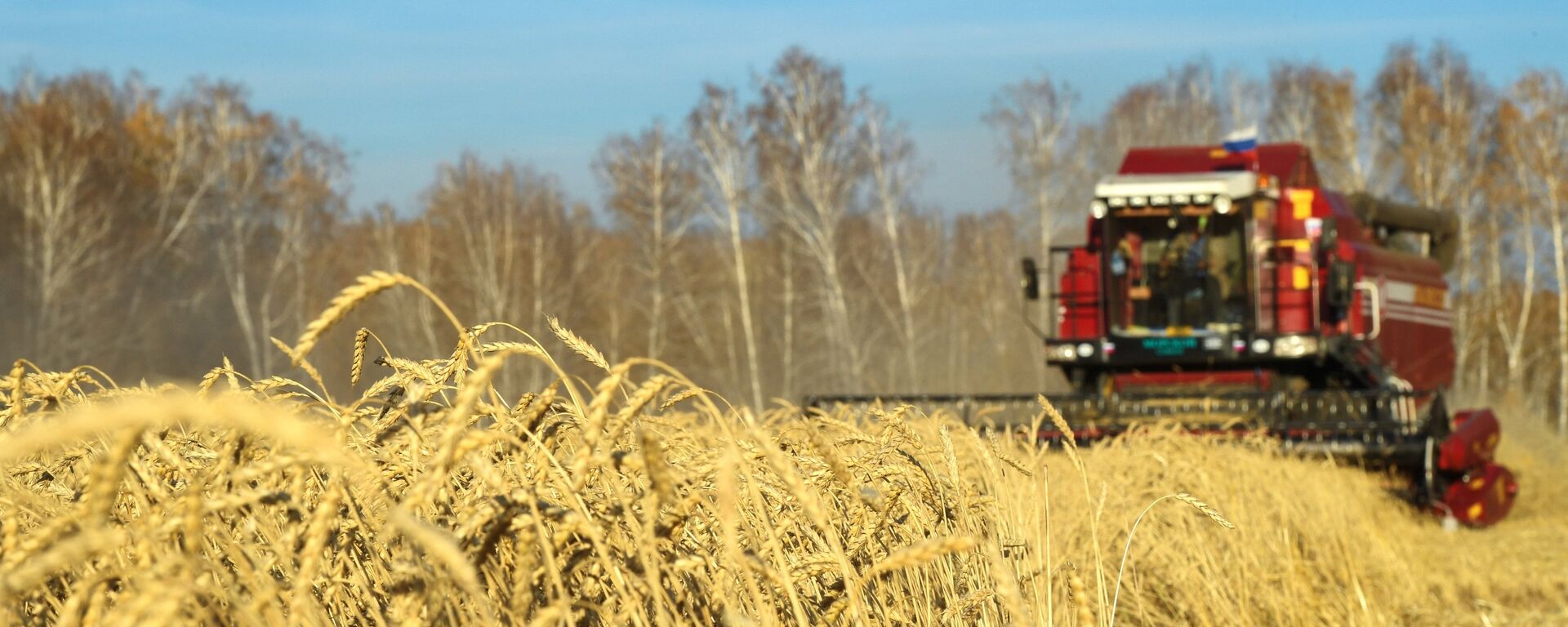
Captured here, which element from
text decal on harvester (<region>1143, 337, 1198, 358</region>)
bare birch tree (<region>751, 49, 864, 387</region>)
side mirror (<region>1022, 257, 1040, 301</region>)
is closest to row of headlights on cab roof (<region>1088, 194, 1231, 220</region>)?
side mirror (<region>1022, 257, 1040, 301</region>)

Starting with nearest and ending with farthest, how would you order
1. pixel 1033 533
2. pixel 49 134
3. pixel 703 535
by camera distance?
1. pixel 703 535
2. pixel 1033 533
3. pixel 49 134

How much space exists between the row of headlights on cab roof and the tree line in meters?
19.0

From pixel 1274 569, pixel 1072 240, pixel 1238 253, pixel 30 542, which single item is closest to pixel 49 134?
pixel 1072 240

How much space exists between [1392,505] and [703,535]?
359 inches

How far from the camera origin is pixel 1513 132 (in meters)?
35.4

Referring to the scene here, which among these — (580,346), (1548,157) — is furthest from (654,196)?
(580,346)

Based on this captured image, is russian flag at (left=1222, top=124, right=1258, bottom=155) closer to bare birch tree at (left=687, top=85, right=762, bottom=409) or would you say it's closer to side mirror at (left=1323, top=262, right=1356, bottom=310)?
side mirror at (left=1323, top=262, right=1356, bottom=310)

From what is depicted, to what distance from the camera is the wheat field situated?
154 cm

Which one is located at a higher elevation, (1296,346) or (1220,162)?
(1220,162)

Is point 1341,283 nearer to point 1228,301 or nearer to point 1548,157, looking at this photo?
point 1228,301

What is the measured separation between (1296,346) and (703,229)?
2692cm

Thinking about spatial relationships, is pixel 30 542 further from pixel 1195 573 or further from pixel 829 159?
pixel 829 159

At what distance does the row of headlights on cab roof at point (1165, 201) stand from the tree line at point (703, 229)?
1895 centimetres

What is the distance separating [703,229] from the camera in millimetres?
38562
